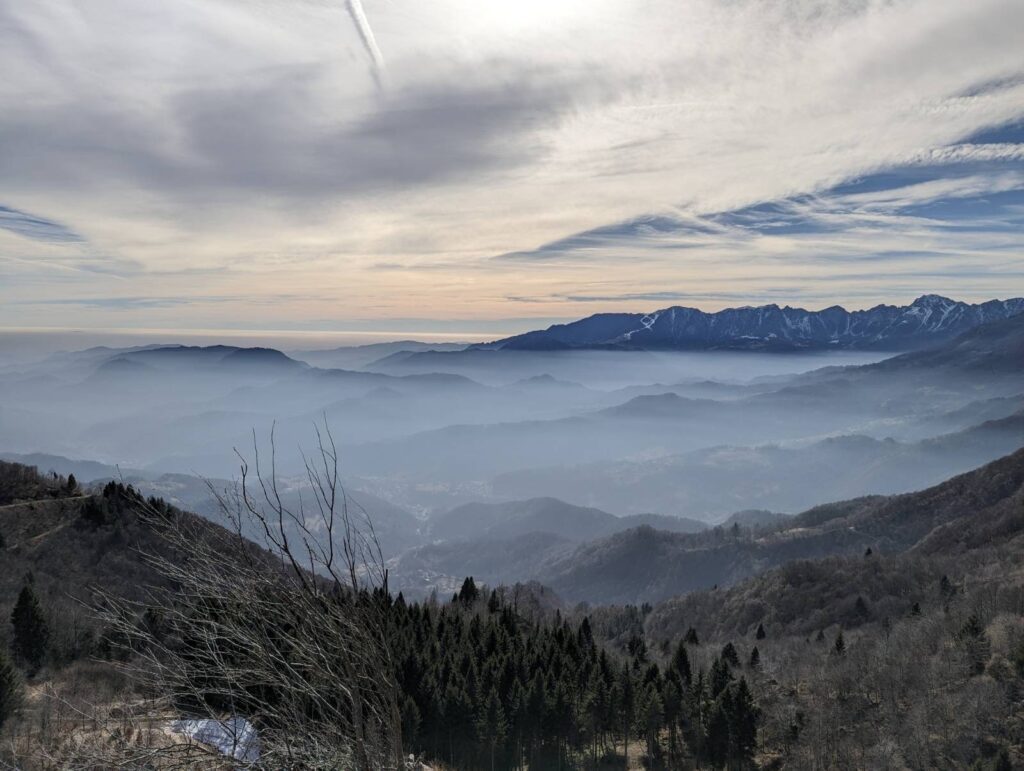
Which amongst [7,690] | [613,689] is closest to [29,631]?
[7,690]

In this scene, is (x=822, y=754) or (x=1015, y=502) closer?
(x=822, y=754)

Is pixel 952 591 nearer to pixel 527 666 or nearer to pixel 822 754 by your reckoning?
pixel 822 754

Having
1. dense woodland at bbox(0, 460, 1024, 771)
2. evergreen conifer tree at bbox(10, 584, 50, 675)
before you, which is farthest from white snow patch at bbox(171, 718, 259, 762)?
evergreen conifer tree at bbox(10, 584, 50, 675)

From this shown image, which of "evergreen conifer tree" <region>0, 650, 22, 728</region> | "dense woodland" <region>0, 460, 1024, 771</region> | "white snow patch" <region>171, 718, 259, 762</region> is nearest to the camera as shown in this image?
"white snow patch" <region>171, 718, 259, 762</region>

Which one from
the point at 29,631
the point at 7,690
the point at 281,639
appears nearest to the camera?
the point at 281,639

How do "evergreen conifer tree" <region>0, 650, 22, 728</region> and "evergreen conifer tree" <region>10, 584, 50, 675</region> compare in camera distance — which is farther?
"evergreen conifer tree" <region>10, 584, 50, 675</region>

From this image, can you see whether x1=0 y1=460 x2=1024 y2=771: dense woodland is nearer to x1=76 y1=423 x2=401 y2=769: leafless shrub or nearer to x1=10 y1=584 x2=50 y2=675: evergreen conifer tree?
x1=10 y1=584 x2=50 y2=675: evergreen conifer tree

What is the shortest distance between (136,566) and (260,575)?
68286mm

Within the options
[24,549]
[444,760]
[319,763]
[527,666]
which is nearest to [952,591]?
[527,666]

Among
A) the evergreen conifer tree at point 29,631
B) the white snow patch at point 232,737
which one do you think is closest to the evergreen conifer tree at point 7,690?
the evergreen conifer tree at point 29,631

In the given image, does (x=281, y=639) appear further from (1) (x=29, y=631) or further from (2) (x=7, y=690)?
(1) (x=29, y=631)

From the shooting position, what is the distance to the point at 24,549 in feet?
204

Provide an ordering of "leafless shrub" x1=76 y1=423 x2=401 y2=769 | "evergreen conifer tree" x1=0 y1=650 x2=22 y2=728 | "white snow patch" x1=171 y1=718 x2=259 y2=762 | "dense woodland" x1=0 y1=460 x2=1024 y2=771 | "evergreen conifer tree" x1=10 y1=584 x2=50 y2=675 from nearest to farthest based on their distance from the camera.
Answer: "leafless shrub" x1=76 y1=423 x2=401 y2=769 → "white snow patch" x1=171 y1=718 x2=259 y2=762 → "evergreen conifer tree" x1=0 y1=650 x2=22 y2=728 → "dense woodland" x1=0 y1=460 x2=1024 y2=771 → "evergreen conifer tree" x1=10 y1=584 x2=50 y2=675

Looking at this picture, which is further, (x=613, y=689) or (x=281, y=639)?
(x=613, y=689)
